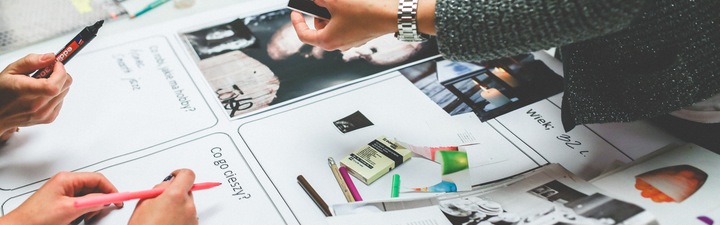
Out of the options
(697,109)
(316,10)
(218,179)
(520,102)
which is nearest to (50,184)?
(218,179)

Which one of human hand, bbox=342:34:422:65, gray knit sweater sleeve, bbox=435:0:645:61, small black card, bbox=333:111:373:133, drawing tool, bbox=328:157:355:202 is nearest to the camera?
gray knit sweater sleeve, bbox=435:0:645:61

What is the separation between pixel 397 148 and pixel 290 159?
0.39 feet

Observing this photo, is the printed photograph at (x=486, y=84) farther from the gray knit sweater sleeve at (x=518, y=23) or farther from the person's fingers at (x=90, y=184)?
the person's fingers at (x=90, y=184)

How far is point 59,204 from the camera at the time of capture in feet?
1.75

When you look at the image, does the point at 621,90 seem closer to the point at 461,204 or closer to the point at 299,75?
the point at 461,204

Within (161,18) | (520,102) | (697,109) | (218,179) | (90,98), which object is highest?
(161,18)

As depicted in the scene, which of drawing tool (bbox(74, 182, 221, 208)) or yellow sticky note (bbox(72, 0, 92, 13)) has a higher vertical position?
yellow sticky note (bbox(72, 0, 92, 13))

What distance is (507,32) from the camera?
1.74ft

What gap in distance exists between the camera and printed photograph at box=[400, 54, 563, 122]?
2.43 feet

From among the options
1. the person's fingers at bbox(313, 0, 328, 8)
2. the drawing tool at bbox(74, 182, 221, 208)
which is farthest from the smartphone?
the drawing tool at bbox(74, 182, 221, 208)

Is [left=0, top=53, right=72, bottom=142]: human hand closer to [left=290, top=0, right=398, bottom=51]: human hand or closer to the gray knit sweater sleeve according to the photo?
[left=290, top=0, right=398, bottom=51]: human hand

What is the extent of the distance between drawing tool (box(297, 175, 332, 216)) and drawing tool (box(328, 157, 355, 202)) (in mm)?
27

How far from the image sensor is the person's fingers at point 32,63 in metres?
0.63

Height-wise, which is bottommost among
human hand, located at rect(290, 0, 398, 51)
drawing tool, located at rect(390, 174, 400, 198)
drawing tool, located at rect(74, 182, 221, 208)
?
drawing tool, located at rect(390, 174, 400, 198)
